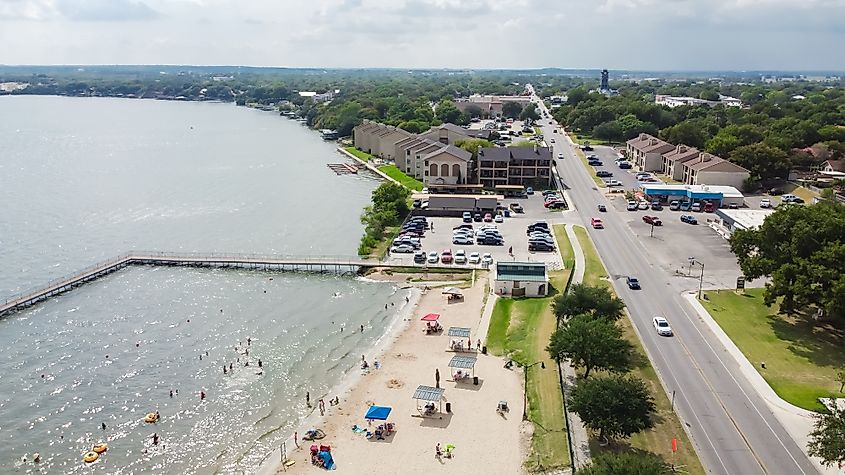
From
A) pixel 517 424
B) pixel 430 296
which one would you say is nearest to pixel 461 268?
pixel 430 296

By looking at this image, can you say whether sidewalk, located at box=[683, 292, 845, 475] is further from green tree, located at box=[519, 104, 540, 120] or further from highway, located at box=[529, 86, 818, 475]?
green tree, located at box=[519, 104, 540, 120]

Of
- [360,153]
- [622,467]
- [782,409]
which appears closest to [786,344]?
[782,409]

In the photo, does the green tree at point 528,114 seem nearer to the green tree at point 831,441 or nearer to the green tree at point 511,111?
the green tree at point 511,111

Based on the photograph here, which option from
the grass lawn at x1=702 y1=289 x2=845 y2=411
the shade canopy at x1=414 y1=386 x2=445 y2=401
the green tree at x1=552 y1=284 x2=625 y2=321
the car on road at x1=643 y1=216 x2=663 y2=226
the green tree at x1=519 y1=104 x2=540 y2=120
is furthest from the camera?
the green tree at x1=519 y1=104 x2=540 y2=120

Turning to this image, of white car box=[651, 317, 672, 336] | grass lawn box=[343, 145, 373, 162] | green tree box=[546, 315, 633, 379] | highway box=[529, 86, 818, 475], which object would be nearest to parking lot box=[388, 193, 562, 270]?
highway box=[529, 86, 818, 475]

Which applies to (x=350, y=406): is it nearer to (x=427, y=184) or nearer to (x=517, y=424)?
(x=517, y=424)
